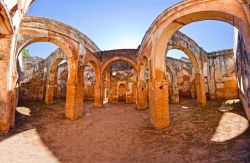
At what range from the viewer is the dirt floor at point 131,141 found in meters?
4.70

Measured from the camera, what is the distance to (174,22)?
22.6ft

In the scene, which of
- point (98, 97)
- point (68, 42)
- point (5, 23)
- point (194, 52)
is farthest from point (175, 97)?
point (5, 23)

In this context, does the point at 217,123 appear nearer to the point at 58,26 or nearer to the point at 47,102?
the point at 58,26

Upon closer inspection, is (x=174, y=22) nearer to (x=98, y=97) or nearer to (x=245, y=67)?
(x=245, y=67)

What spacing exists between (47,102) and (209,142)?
13.3 m

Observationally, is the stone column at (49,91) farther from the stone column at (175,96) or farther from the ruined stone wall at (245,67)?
the ruined stone wall at (245,67)

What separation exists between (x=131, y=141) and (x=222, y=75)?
11390mm

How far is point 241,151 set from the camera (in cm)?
443

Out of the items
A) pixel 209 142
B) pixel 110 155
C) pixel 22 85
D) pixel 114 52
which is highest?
pixel 114 52

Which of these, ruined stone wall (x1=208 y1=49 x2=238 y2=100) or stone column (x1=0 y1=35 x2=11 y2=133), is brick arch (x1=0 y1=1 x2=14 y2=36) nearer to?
stone column (x1=0 y1=35 x2=11 y2=133)

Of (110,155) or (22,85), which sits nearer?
(110,155)

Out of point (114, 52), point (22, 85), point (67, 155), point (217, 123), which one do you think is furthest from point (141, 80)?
point (22, 85)

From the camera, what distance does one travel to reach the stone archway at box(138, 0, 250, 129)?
4.82 metres

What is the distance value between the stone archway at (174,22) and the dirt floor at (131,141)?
1155mm
